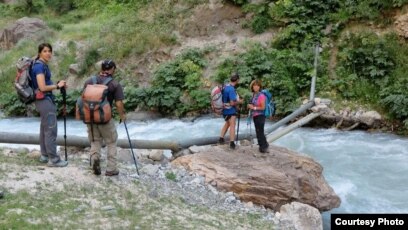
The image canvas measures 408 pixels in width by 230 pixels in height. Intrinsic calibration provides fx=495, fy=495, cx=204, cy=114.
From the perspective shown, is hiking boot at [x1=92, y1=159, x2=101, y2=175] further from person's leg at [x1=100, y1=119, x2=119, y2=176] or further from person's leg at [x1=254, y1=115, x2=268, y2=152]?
person's leg at [x1=254, y1=115, x2=268, y2=152]

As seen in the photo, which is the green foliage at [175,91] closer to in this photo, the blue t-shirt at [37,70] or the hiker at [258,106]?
the hiker at [258,106]

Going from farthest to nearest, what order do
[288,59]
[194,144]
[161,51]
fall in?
1. [161,51]
2. [288,59]
3. [194,144]

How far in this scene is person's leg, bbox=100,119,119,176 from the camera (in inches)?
301

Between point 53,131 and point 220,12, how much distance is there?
1525cm

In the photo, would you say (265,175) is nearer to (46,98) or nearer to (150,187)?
(150,187)

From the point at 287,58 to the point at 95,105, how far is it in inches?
498

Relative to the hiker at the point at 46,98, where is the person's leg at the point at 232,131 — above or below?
below

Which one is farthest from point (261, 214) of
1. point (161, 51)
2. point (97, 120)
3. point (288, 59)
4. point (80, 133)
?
point (161, 51)

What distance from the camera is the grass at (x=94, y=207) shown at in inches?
251

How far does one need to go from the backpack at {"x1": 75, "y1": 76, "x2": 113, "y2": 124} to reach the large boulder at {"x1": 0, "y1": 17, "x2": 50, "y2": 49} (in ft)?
69.3

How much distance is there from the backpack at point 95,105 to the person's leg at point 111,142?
0.19 metres

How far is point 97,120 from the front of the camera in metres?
7.39

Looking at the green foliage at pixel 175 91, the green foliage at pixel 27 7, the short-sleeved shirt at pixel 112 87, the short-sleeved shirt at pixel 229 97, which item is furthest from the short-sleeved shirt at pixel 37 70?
the green foliage at pixel 27 7

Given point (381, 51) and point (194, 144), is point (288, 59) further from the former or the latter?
point (194, 144)
